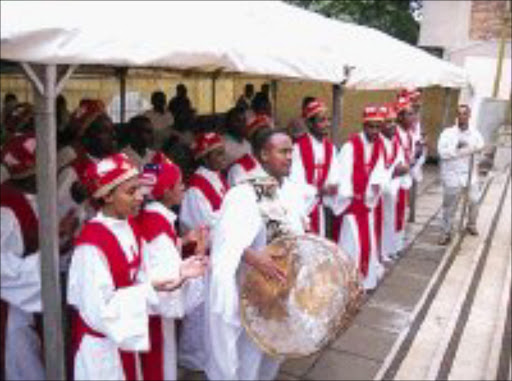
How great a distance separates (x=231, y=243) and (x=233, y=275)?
195mm

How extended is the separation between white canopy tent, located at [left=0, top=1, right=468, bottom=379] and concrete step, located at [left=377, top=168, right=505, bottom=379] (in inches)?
102

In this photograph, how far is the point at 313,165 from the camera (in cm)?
661

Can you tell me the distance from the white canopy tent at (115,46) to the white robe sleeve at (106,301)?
0.40ft

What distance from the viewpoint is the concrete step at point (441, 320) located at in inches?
223

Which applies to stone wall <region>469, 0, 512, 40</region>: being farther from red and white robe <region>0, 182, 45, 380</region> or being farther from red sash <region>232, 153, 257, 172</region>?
red and white robe <region>0, 182, 45, 380</region>

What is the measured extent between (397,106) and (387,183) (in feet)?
7.72

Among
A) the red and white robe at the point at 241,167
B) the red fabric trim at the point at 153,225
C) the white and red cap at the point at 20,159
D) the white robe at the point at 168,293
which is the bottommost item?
the white robe at the point at 168,293

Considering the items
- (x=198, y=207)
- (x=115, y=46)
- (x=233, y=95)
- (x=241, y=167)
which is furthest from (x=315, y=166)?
(x=233, y=95)

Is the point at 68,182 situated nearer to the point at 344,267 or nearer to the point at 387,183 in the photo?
the point at 344,267

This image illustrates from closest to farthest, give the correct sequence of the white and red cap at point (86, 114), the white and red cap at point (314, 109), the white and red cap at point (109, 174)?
the white and red cap at point (109, 174), the white and red cap at point (86, 114), the white and red cap at point (314, 109)

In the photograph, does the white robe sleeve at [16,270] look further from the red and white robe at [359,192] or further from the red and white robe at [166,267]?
the red and white robe at [359,192]

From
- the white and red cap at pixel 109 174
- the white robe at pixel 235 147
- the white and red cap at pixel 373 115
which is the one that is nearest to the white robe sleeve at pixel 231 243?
the white and red cap at pixel 109 174

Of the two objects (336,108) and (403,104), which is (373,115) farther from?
(403,104)

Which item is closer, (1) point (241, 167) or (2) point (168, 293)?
(2) point (168, 293)
